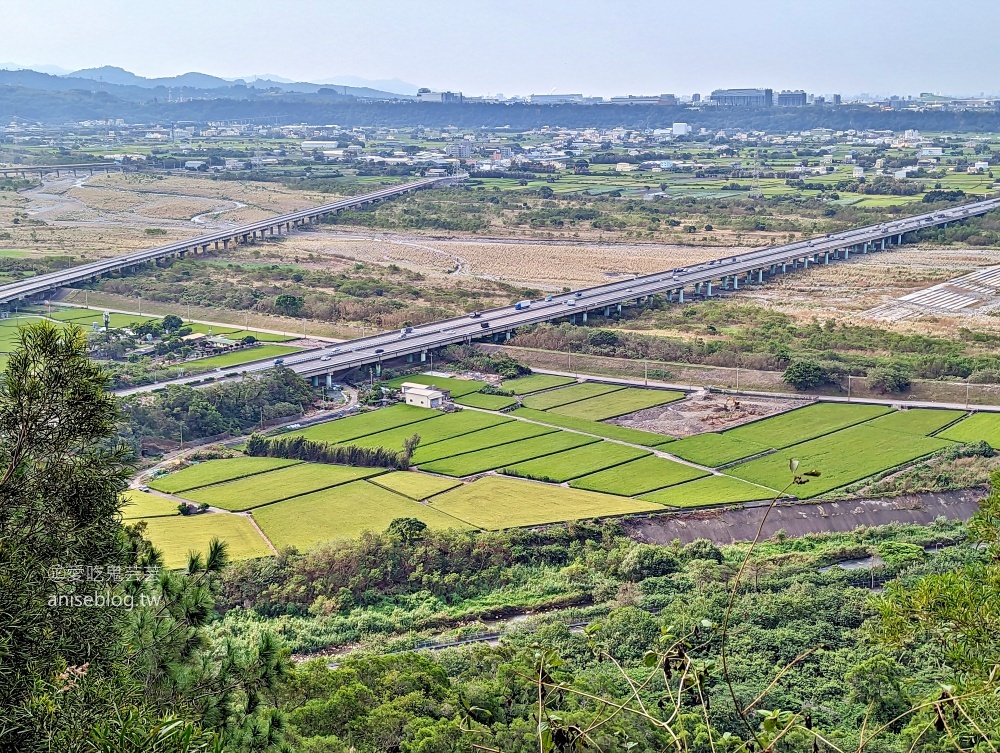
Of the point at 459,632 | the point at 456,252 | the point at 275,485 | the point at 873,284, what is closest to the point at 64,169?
the point at 456,252

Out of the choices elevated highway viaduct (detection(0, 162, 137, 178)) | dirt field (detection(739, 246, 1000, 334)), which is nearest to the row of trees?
dirt field (detection(739, 246, 1000, 334))

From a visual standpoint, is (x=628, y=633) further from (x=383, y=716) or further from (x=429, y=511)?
(x=429, y=511)

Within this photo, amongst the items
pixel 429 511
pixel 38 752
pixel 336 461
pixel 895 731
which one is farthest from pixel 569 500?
pixel 38 752

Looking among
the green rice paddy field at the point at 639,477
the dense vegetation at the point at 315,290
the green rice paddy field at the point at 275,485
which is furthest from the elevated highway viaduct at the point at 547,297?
the green rice paddy field at the point at 639,477

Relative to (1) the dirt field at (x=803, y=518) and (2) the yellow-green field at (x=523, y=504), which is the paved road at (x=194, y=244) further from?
(1) the dirt field at (x=803, y=518)

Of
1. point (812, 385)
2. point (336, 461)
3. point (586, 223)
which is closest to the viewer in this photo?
point (336, 461)

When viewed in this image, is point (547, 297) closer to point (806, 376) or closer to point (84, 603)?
point (806, 376)

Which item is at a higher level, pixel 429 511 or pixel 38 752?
pixel 38 752
